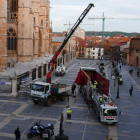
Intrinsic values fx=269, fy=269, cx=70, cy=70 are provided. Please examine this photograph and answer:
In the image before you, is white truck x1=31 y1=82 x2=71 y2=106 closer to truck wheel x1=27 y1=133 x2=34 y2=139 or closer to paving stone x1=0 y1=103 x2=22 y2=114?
paving stone x1=0 y1=103 x2=22 y2=114

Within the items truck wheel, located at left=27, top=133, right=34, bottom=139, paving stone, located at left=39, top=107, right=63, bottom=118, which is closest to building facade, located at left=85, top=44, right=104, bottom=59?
paving stone, located at left=39, top=107, right=63, bottom=118

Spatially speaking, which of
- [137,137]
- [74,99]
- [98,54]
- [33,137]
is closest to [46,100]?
[74,99]

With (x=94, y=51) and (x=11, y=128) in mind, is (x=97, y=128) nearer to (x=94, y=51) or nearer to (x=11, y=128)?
(x=11, y=128)

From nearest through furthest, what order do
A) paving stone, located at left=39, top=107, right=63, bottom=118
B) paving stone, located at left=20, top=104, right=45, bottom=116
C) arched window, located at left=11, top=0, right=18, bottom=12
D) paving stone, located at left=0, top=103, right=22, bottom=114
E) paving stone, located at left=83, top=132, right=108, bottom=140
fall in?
paving stone, located at left=83, top=132, right=108, bottom=140
paving stone, located at left=39, top=107, right=63, bottom=118
paving stone, located at left=20, top=104, right=45, bottom=116
paving stone, located at left=0, top=103, right=22, bottom=114
arched window, located at left=11, top=0, right=18, bottom=12

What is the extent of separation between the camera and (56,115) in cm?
1898

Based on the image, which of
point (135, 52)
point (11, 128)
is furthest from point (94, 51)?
point (11, 128)

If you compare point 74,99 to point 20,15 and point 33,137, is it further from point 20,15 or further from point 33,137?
point 20,15

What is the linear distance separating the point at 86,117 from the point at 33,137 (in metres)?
4.98

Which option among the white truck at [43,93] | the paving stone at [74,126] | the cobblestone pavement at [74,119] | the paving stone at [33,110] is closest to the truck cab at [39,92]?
the white truck at [43,93]

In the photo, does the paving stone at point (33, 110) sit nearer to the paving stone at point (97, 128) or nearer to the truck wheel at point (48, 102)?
the truck wheel at point (48, 102)

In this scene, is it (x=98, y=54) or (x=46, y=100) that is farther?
(x=98, y=54)

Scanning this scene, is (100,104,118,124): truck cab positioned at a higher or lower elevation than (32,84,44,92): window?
lower

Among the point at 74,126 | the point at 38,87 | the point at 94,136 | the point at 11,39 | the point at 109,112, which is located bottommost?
the point at 94,136

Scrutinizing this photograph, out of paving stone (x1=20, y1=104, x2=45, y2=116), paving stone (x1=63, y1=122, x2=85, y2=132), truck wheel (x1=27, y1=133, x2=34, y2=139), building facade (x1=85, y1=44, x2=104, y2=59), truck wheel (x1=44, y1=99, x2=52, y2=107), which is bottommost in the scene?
paving stone (x1=63, y1=122, x2=85, y2=132)
